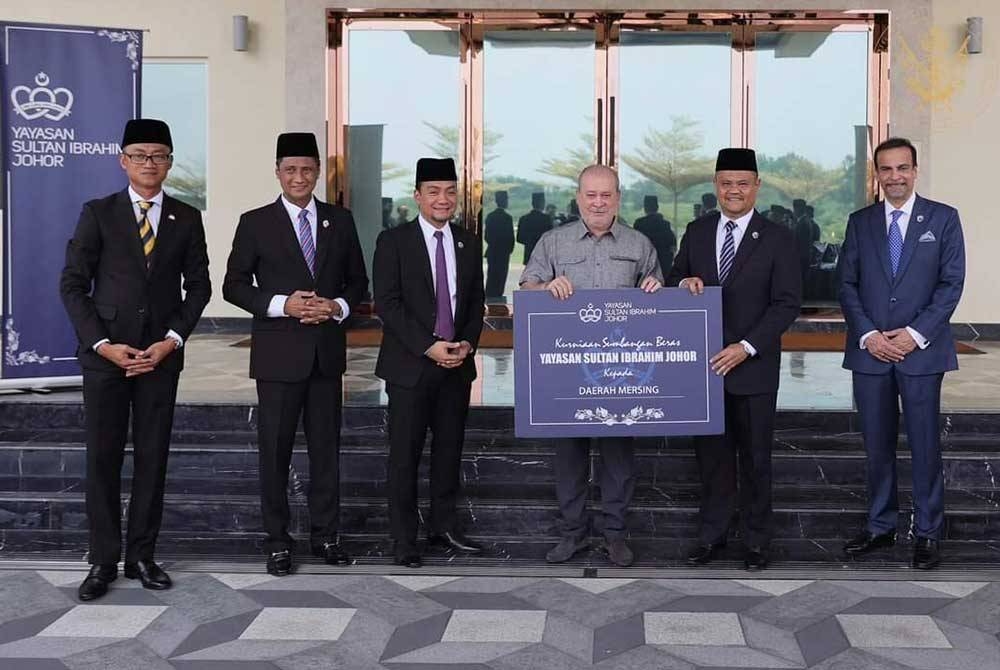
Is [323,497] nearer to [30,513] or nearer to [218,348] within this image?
[30,513]

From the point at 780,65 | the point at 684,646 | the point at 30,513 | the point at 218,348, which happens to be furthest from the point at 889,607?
the point at 780,65

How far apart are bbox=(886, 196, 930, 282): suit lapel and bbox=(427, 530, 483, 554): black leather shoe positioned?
204 centimetres

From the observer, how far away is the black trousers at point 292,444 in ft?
14.6

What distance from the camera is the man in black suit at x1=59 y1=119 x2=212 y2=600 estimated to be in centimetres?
419

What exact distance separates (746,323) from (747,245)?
31 centimetres

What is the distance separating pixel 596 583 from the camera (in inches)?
169

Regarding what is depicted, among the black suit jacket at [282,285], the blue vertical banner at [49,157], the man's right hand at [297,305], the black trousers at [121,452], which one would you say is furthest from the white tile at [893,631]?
the blue vertical banner at [49,157]

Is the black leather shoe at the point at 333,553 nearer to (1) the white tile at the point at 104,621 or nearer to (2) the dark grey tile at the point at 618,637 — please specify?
(1) the white tile at the point at 104,621

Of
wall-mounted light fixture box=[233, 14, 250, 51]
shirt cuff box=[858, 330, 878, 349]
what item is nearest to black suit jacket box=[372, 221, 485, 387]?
shirt cuff box=[858, 330, 878, 349]

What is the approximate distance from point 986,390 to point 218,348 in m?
5.49

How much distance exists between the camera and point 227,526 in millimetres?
5016

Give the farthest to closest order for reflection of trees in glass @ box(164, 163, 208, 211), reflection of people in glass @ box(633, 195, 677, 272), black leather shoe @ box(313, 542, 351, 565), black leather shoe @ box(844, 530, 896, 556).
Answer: reflection of trees in glass @ box(164, 163, 208, 211) → reflection of people in glass @ box(633, 195, 677, 272) → black leather shoe @ box(844, 530, 896, 556) → black leather shoe @ box(313, 542, 351, 565)

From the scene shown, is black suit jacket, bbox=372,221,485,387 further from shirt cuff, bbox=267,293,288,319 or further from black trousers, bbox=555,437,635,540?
black trousers, bbox=555,437,635,540

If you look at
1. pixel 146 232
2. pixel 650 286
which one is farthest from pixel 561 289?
pixel 146 232
